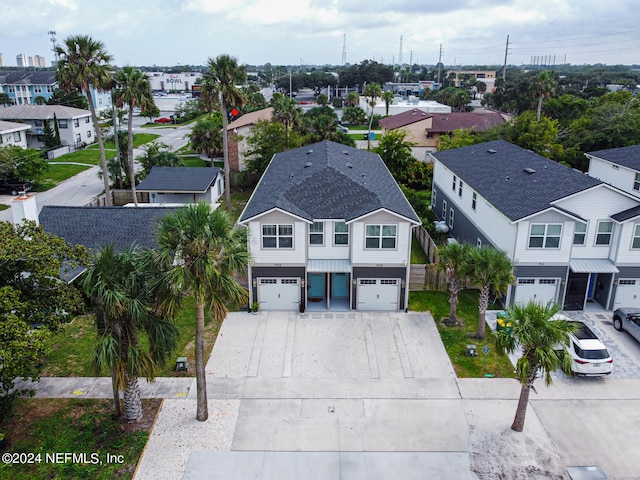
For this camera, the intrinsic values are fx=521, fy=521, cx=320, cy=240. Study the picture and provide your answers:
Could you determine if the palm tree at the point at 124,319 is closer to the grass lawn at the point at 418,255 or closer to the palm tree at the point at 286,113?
the grass lawn at the point at 418,255

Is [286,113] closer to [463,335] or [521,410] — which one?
[463,335]

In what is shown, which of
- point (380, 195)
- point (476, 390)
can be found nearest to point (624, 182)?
point (380, 195)

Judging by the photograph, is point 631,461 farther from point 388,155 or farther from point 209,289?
point 388,155

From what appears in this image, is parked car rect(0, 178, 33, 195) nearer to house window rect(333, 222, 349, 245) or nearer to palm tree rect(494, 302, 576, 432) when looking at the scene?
house window rect(333, 222, 349, 245)

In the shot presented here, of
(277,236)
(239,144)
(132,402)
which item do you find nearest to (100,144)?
(239,144)

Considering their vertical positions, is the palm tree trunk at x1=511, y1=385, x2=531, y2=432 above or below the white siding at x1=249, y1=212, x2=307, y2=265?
below

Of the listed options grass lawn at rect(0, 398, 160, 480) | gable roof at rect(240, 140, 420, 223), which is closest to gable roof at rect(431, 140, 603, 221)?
gable roof at rect(240, 140, 420, 223)
